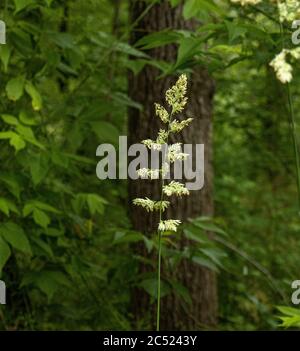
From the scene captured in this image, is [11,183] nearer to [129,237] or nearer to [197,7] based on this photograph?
[129,237]

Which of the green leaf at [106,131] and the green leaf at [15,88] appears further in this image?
the green leaf at [106,131]

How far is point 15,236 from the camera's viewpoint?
312 centimetres

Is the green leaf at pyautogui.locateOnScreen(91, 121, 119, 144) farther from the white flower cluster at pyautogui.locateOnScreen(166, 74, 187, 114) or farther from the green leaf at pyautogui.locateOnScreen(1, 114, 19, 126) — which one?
the white flower cluster at pyautogui.locateOnScreen(166, 74, 187, 114)

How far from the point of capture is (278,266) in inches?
265

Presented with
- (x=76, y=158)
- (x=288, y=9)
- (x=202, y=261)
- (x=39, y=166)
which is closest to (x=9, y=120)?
(x=39, y=166)

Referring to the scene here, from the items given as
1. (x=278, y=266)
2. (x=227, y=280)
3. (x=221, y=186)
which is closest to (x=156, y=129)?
(x=227, y=280)

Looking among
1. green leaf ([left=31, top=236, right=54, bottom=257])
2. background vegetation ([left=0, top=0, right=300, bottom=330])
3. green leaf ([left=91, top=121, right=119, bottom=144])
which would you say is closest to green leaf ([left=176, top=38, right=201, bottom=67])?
background vegetation ([left=0, top=0, right=300, bottom=330])

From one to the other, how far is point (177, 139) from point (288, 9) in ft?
6.88

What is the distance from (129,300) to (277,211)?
3.22 meters

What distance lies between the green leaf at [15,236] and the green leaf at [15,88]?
617 millimetres

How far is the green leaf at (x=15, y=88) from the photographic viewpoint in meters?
3.28

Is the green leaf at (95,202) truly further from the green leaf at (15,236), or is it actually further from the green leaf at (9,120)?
the green leaf at (9,120)

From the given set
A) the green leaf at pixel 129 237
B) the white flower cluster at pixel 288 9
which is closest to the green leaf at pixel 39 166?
the green leaf at pixel 129 237
